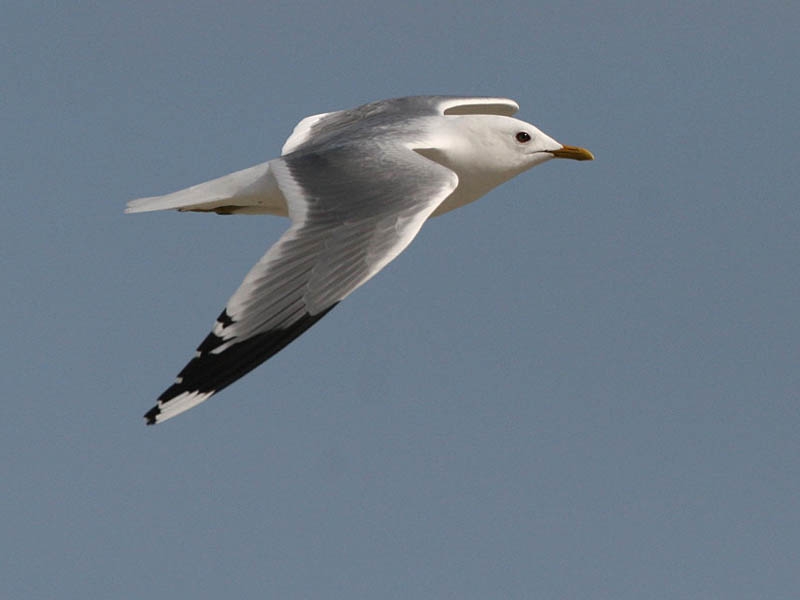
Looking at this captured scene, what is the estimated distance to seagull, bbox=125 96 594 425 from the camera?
19.4ft

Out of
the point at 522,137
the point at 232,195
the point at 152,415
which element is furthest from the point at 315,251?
the point at 522,137

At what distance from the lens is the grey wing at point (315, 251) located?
5.88 meters

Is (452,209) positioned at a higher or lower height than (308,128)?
lower

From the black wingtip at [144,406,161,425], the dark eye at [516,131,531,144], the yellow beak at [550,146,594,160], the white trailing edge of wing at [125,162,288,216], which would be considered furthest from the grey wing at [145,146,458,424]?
the yellow beak at [550,146,594,160]

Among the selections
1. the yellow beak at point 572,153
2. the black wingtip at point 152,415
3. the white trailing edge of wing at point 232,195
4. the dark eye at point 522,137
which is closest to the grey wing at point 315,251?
the black wingtip at point 152,415

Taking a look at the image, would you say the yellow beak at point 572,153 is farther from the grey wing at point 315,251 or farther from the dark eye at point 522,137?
the grey wing at point 315,251

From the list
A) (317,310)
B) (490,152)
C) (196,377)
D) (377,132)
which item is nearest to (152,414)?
(196,377)

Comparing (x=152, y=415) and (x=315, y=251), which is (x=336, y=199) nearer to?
(x=315, y=251)

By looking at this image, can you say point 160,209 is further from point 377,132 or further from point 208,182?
point 377,132

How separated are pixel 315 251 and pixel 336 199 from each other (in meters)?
0.44

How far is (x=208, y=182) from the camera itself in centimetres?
767

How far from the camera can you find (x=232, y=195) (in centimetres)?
754

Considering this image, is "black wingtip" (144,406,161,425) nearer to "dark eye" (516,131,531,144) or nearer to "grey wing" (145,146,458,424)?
"grey wing" (145,146,458,424)

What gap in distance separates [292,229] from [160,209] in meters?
1.40
